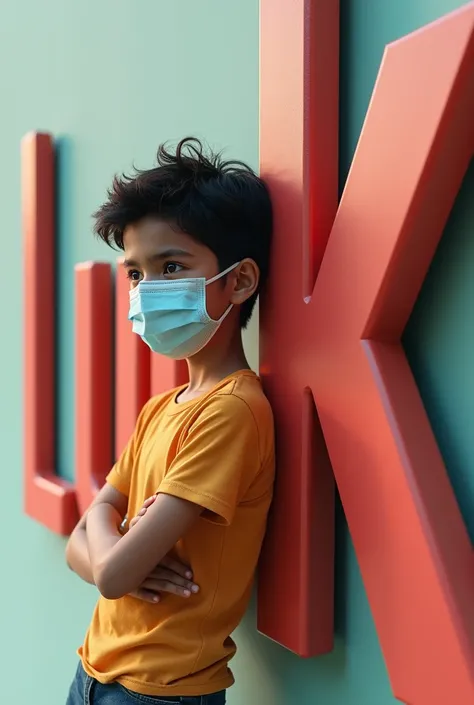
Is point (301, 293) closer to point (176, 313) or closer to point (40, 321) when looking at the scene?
point (176, 313)

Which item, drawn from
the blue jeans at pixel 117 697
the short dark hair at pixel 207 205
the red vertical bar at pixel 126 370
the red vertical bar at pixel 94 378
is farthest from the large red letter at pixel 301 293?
the red vertical bar at pixel 94 378

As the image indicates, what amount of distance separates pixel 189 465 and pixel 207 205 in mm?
369

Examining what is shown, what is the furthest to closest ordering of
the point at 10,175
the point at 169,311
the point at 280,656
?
the point at 10,175 → the point at 280,656 → the point at 169,311

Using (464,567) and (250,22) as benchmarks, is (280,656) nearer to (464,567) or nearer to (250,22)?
(464,567)

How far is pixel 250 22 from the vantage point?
4.26 ft

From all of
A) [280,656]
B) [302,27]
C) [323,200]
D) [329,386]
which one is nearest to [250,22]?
[302,27]

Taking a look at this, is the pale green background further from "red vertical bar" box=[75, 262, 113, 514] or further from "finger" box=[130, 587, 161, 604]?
"finger" box=[130, 587, 161, 604]

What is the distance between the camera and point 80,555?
4.16 ft

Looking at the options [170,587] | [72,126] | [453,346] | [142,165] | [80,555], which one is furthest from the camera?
[72,126]

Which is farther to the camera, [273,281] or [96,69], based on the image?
[96,69]

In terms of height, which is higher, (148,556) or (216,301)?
(216,301)

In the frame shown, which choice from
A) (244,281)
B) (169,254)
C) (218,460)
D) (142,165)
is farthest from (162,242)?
(142,165)

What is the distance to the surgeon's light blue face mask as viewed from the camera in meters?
1.11

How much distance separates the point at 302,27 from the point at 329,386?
495 millimetres
